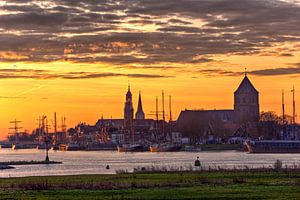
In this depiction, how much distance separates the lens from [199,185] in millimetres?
56719

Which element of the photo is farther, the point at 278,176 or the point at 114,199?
the point at 278,176

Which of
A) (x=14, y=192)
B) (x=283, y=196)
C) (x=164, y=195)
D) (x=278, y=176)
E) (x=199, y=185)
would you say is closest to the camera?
(x=283, y=196)

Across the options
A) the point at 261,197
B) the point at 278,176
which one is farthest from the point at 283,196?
the point at 278,176

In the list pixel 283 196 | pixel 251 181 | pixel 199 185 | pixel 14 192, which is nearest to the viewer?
pixel 283 196

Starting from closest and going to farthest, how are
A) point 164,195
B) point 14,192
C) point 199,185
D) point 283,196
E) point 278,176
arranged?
1. point 283,196
2. point 164,195
3. point 14,192
4. point 199,185
5. point 278,176

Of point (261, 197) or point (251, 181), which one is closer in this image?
point (261, 197)

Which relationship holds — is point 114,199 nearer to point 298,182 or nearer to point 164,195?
point 164,195

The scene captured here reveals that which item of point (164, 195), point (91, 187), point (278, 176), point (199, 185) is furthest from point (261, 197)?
point (278, 176)

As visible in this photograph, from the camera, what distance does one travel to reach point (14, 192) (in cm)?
5312

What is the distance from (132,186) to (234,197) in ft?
38.8

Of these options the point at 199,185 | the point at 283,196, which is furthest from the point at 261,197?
the point at 199,185

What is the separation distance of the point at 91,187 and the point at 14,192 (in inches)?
231

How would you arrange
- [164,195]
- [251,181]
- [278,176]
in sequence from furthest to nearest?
1. [278,176]
2. [251,181]
3. [164,195]

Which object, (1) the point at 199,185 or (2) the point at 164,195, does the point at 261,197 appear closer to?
(2) the point at 164,195
